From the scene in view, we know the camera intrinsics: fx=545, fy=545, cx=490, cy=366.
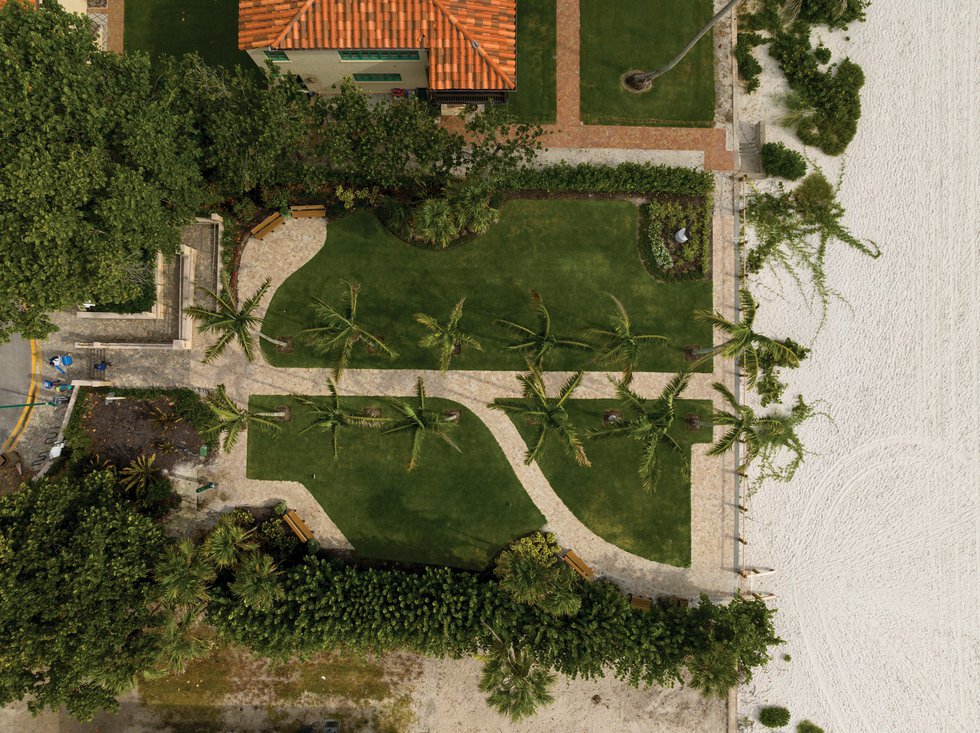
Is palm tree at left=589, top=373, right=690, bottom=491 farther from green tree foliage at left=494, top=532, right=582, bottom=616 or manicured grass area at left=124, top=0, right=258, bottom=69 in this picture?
manicured grass area at left=124, top=0, right=258, bottom=69

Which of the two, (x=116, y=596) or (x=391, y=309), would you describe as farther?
(x=391, y=309)

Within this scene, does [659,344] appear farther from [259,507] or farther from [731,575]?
[259,507]

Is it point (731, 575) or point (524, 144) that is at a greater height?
point (524, 144)

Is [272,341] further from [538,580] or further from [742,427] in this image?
[742,427]

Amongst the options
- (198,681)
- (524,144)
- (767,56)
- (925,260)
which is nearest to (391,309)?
(524,144)

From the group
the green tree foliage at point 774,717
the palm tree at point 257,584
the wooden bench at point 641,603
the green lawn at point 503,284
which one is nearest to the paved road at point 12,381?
the green lawn at point 503,284

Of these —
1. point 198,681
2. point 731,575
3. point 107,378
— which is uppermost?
point 107,378
